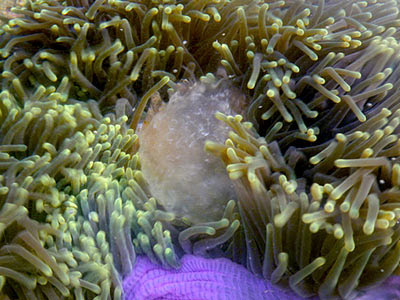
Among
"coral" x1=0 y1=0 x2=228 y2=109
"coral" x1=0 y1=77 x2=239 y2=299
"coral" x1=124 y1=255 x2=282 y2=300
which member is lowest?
"coral" x1=124 y1=255 x2=282 y2=300

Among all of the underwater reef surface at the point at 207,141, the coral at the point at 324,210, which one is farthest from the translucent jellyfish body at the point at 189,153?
the coral at the point at 324,210

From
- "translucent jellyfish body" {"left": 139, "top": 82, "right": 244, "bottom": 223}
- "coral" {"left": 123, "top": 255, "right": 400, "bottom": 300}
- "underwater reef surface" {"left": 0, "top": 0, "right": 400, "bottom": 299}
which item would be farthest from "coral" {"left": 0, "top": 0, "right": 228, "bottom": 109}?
"coral" {"left": 123, "top": 255, "right": 400, "bottom": 300}

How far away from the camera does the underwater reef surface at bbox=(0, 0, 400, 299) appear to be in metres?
1.29

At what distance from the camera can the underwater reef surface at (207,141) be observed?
1291 mm

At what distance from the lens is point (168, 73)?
1859 millimetres

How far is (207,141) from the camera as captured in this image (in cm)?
142

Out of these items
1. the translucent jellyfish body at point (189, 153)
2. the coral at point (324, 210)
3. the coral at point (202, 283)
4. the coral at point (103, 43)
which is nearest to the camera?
the coral at point (324, 210)

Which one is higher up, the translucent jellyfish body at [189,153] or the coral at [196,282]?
the translucent jellyfish body at [189,153]

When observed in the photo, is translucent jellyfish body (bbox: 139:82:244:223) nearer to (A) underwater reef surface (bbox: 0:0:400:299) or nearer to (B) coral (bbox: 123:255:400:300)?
(A) underwater reef surface (bbox: 0:0:400:299)

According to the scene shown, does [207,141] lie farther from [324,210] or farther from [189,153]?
[324,210]

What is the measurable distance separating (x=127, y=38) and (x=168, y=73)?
233 mm

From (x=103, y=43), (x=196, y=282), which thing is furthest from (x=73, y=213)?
(x=103, y=43)

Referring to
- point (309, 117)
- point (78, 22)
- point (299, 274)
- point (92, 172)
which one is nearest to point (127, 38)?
point (78, 22)

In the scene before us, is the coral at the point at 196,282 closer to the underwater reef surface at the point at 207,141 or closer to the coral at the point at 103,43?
the underwater reef surface at the point at 207,141
